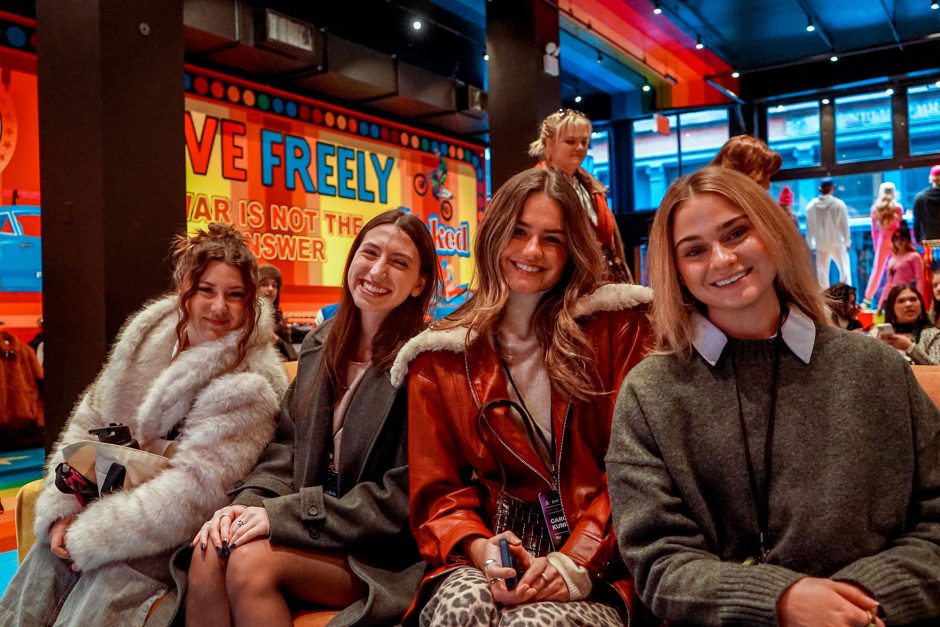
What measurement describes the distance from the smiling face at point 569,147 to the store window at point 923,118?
9.60m

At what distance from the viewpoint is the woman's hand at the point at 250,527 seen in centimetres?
201

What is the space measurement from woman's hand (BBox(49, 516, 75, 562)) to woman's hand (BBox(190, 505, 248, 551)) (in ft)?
1.43

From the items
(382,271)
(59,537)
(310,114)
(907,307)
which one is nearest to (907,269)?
(907,307)

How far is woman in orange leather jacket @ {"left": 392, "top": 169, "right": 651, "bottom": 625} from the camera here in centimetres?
185

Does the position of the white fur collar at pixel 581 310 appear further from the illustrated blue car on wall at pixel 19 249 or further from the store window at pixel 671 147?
the store window at pixel 671 147

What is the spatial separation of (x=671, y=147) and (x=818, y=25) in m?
3.23

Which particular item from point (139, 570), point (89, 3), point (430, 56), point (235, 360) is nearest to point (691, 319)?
point (235, 360)

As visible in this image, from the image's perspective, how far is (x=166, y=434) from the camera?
2445 mm

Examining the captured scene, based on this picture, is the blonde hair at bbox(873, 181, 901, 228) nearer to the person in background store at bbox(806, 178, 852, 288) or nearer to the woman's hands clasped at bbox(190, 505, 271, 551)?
the person in background store at bbox(806, 178, 852, 288)

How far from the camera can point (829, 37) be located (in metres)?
11.2

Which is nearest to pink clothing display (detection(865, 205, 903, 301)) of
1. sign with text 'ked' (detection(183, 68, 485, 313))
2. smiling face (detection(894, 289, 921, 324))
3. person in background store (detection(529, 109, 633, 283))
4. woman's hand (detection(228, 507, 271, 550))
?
smiling face (detection(894, 289, 921, 324))

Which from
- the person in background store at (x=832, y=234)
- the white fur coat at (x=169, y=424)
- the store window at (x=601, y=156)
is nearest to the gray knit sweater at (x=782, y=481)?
the white fur coat at (x=169, y=424)

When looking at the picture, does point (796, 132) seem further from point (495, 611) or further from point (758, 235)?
point (495, 611)

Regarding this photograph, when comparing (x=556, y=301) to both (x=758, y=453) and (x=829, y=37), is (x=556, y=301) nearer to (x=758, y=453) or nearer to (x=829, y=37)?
(x=758, y=453)
